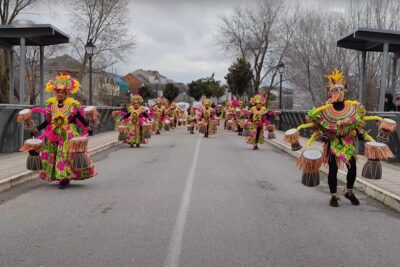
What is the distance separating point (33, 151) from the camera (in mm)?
9570

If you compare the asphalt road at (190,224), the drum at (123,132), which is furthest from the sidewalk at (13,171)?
the drum at (123,132)

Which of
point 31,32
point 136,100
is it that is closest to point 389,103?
point 136,100

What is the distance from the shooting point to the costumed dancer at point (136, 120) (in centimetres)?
1947

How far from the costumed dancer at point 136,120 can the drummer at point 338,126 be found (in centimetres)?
1163

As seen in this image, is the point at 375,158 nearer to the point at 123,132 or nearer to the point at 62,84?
the point at 62,84

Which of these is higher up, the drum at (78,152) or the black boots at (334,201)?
the drum at (78,152)

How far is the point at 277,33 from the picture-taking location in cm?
4966

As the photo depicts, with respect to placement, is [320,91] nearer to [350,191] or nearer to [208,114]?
[208,114]

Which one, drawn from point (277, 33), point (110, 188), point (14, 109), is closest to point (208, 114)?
point (14, 109)

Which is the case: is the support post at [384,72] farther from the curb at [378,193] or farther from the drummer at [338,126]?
the drummer at [338,126]

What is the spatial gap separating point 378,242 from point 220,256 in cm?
205

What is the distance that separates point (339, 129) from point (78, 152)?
4.51 meters

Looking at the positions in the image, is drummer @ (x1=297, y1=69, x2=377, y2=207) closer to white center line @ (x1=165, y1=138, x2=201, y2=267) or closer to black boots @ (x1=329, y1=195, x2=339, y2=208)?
black boots @ (x1=329, y1=195, x2=339, y2=208)

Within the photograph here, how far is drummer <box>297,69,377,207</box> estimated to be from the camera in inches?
323
